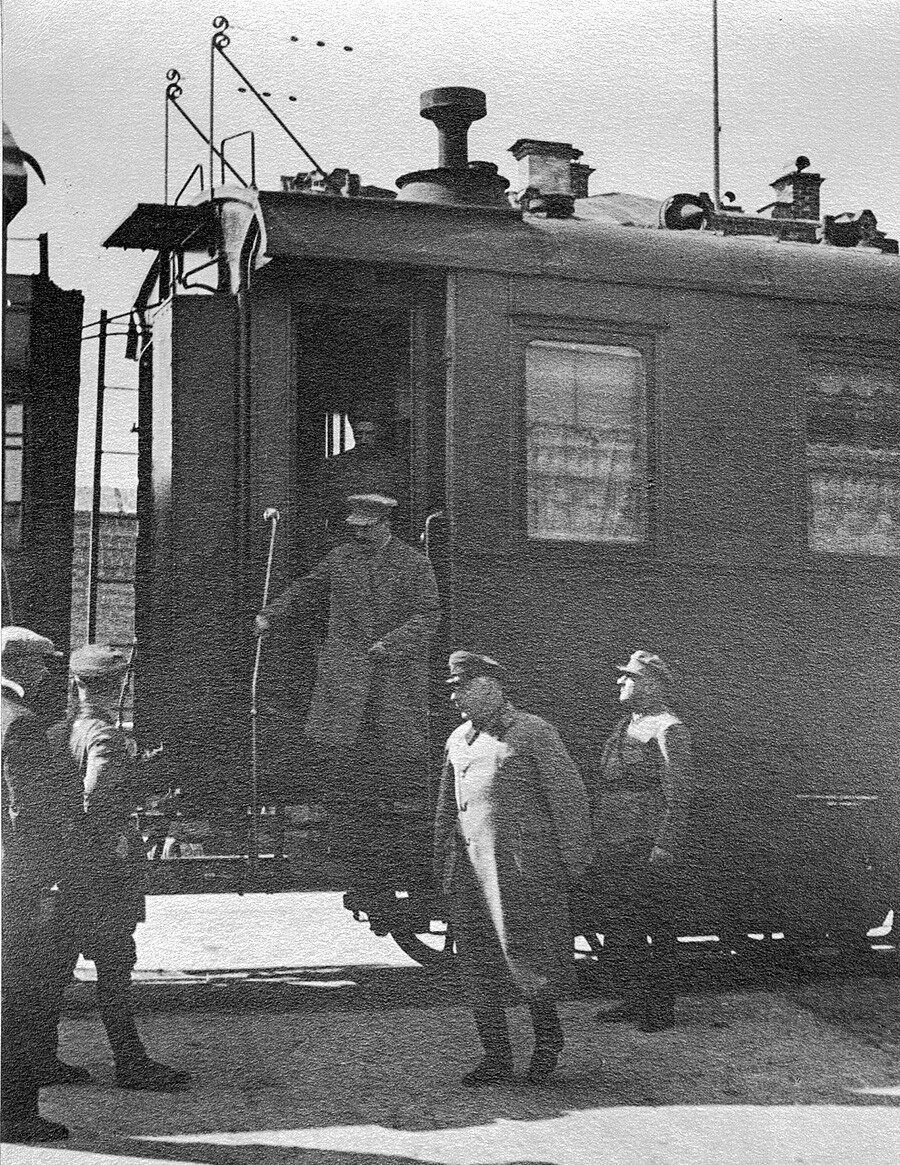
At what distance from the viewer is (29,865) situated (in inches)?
174

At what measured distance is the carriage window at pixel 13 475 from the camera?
489 cm

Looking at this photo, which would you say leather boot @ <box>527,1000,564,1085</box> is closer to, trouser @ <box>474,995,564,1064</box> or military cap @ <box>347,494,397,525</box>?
trouser @ <box>474,995,564,1064</box>

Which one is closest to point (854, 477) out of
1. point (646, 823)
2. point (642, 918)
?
point (646, 823)

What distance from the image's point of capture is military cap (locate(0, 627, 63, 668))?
4.54 meters

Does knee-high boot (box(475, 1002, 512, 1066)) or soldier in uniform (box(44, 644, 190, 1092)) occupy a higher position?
soldier in uniform (box(44, 644, 190, 1092))

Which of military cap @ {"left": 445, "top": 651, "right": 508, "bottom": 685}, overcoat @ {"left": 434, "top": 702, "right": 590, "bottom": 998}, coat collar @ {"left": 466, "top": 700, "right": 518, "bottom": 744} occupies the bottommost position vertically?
overcoat @ {"left": 434, "top": 702, "right": 590, "bottom": 998}

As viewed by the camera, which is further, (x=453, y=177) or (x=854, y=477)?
(x=453, y=177)

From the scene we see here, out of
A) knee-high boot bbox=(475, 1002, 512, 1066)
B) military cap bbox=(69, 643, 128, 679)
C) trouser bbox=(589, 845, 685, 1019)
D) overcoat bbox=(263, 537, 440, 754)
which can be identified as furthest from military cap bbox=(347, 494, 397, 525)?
knee-high boot bbox=(475, 1002, 512, 1066)

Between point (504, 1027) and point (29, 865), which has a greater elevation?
point (29, 865)

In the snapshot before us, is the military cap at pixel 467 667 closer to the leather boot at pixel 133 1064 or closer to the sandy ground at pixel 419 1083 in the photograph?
the sandy ground at pixel 419 1083

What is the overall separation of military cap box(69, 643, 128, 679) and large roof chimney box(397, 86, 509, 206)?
217 centimetres

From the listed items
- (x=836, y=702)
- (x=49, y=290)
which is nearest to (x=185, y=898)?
(x=49, y=290)

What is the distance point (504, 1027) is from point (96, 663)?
6.18 feet

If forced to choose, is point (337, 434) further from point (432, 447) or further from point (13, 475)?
point (13, 475)
